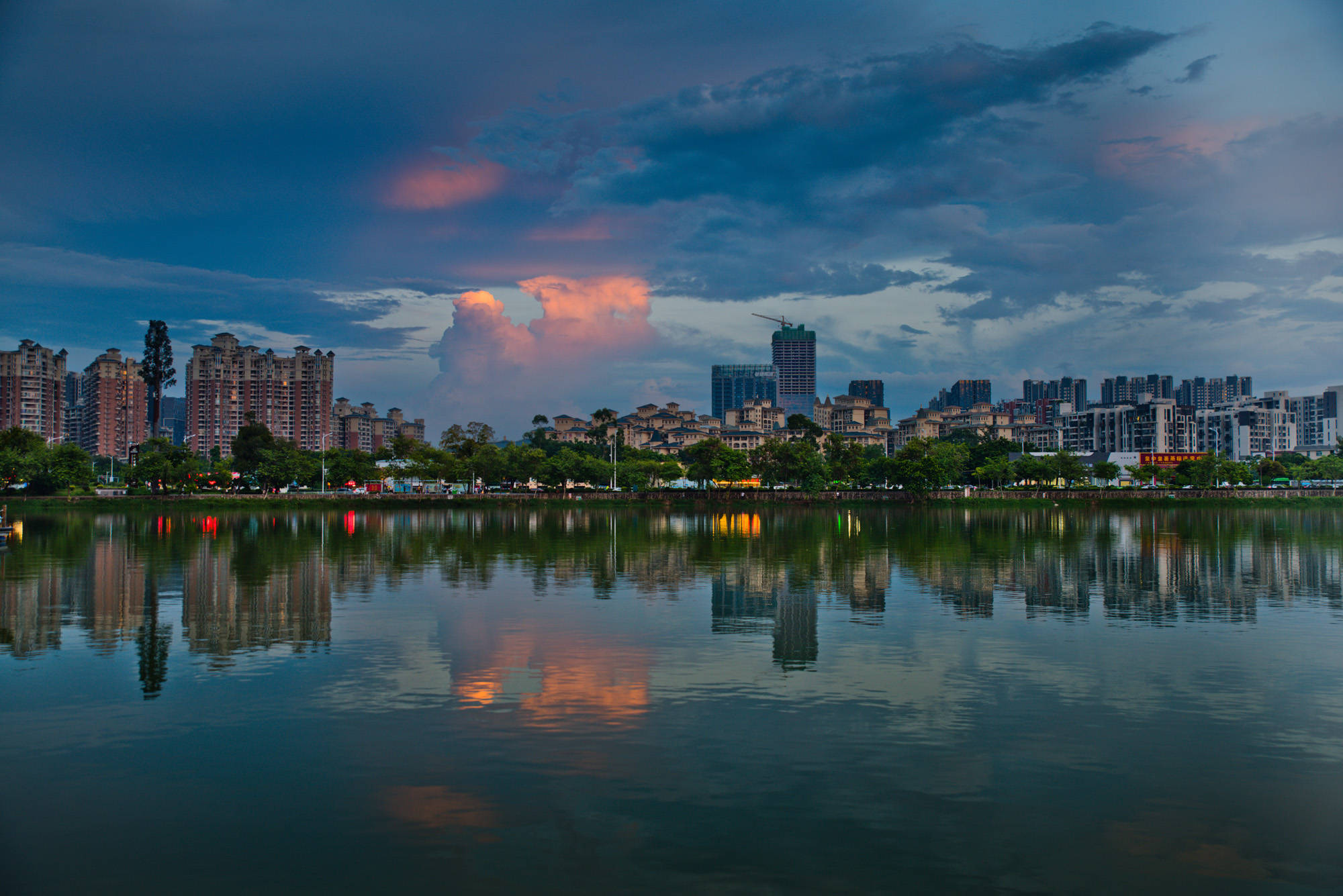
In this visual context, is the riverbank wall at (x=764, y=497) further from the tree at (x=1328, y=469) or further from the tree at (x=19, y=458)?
the tree at (x=1328, y=469)

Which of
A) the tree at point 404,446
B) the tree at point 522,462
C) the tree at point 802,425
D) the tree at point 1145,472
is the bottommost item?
the tree at point 1145,472

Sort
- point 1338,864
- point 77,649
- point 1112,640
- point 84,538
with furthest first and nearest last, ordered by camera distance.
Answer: point 84,538
point 1112,640
point 77,649
point 1338,864

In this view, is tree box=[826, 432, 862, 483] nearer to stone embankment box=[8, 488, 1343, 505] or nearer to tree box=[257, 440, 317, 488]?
stone embankment box=[8, 488, 1343, 505]

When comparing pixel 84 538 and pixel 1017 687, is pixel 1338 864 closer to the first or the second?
pixel 1017 687

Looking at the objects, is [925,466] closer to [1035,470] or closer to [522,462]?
[1035,470]

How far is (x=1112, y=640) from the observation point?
2008 cm

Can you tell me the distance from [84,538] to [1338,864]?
6087cm

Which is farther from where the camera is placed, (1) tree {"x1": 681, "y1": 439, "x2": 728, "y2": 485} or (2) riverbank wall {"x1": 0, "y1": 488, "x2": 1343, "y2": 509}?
(1) tree {"x1": 681, "y1": 439, "x2": 728, "y2": 485}

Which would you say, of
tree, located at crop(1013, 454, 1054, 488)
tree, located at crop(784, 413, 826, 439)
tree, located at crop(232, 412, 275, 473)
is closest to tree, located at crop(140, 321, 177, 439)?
tree, located at crop(232, 412, 275, 473)

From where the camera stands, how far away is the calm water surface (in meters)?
9.09

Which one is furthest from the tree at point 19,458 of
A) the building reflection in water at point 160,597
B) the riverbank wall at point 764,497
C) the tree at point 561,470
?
the building reflection in water at point 160,597

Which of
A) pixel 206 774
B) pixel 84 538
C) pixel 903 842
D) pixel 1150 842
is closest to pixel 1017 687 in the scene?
pixel 1150 842

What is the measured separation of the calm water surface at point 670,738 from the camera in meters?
9.09

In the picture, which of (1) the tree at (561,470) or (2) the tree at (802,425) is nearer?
(1) the tree at (561,470)
